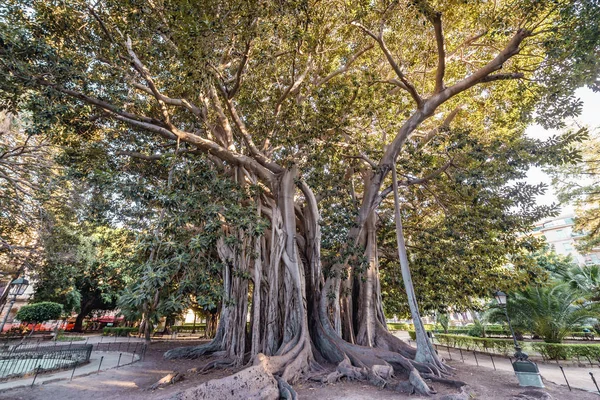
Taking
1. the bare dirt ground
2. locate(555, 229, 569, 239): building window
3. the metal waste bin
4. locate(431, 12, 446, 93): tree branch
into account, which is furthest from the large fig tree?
locate(555, 229, 569, 239): building window

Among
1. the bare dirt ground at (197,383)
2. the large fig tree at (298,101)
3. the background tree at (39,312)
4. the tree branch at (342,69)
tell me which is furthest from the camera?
the background tree at (39,312)

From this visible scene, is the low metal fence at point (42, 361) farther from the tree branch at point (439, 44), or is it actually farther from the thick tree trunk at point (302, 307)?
the tree branch at point (439, 44)

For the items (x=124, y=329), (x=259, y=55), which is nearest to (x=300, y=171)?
(x=259, y=55)

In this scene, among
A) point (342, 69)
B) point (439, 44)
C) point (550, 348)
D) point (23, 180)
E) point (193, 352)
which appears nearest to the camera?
point (439, 44)

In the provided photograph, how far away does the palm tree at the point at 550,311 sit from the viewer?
10.5 meters

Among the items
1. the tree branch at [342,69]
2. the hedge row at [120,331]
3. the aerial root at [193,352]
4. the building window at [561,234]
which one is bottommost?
the aerial root at [193,352]

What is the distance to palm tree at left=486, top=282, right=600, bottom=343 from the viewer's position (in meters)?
10.5

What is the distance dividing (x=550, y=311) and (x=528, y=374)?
302 inches

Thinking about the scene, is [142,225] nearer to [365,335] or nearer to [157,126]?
[157,126]

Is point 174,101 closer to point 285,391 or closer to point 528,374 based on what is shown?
point 285,391

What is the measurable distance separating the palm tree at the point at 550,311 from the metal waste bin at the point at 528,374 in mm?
5996

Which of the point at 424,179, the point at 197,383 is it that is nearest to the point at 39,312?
the point at 197,383

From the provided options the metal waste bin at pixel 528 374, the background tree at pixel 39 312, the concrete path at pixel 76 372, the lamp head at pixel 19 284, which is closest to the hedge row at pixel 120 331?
the background tree at pixel 39 312

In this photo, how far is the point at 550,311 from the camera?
35.6ft
